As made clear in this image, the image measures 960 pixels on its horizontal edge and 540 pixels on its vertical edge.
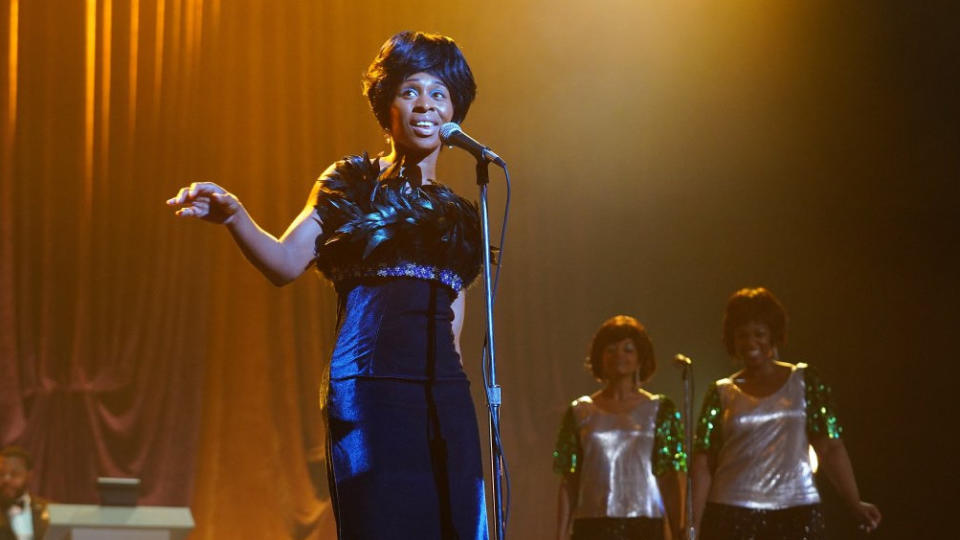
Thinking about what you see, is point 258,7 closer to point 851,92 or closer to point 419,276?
point 851,92

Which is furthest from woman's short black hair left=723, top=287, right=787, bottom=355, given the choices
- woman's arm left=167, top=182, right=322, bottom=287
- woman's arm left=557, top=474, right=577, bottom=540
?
woman's arm left=167, top=182, right=322, bottom=287

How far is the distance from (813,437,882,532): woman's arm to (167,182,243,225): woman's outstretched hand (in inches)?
127

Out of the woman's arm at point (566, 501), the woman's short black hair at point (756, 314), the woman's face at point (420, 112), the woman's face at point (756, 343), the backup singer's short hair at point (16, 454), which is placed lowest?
the woman's arm at point (566, 501)

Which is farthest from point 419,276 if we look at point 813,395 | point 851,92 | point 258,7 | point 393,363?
point 851,92

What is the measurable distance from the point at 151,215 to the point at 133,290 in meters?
0.46

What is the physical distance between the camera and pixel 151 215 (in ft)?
20.9

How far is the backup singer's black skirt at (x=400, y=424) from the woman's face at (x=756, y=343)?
2.62 meters

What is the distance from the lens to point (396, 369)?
2125mm

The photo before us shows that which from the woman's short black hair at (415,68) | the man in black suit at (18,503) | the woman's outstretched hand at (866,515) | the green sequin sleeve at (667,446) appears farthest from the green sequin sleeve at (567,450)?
the woman's short black hair at (415,68)

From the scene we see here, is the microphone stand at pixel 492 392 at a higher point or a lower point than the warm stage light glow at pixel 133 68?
lower

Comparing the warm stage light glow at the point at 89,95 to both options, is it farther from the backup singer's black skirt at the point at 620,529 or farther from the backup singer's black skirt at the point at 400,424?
the backup singer's black skirt at the point at 400,424

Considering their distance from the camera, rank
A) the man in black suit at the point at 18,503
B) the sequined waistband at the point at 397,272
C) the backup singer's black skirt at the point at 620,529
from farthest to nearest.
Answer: the man in black suit at the point at 18,503 < the backup singer's black skirt at the point at 620,529 < the sequined waistband at the point at 397,272

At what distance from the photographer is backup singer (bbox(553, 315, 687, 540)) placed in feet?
15.8

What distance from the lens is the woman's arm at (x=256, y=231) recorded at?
185cm
